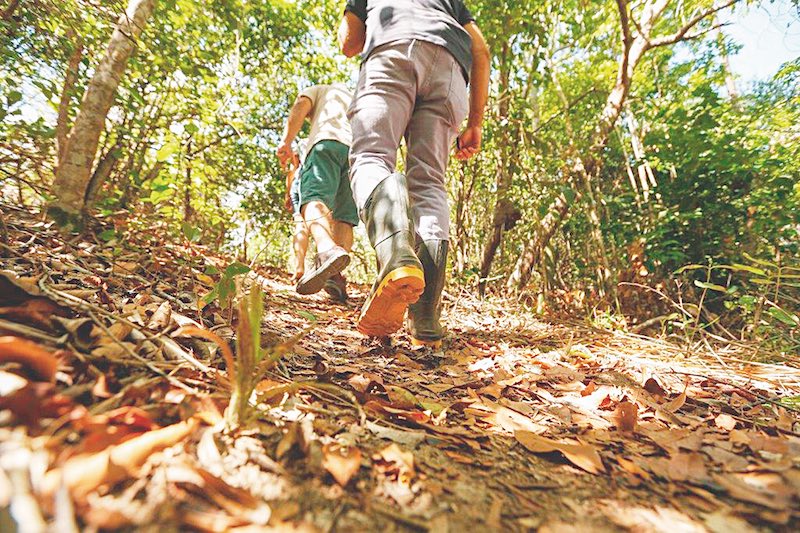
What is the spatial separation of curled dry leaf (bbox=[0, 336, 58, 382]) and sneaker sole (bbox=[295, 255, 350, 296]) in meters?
1.49

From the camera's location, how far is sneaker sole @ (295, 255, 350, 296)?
2.02m

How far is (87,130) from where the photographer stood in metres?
1.93

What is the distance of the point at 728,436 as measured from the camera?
86 centimetres

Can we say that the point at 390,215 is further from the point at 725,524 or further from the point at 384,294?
the point at 725,524

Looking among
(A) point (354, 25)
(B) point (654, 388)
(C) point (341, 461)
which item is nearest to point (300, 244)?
(A) point (354, 25)

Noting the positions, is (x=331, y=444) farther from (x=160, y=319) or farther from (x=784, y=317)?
(x=784, y=317)

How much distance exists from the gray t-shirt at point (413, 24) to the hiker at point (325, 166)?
1.00 meters

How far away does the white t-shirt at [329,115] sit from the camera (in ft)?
9.29

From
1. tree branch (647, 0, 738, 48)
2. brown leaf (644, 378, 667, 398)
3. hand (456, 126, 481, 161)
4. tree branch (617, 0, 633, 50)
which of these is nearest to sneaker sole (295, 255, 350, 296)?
hand (456, 126, 481, 161)

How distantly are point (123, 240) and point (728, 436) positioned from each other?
2376 millimetres

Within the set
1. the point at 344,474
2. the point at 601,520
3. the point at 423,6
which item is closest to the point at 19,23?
the point at 423,6

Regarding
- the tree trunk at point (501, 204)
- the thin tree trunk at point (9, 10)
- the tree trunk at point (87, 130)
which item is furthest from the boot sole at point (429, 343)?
the thin tree trunk at point (9, 10)

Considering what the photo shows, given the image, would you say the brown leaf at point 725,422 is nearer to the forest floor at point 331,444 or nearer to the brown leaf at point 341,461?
the forest floor at point 331,444

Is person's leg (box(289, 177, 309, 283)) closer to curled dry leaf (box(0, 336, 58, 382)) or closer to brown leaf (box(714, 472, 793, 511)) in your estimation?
curled dry leaf (box(0, 336, 58, 382))
